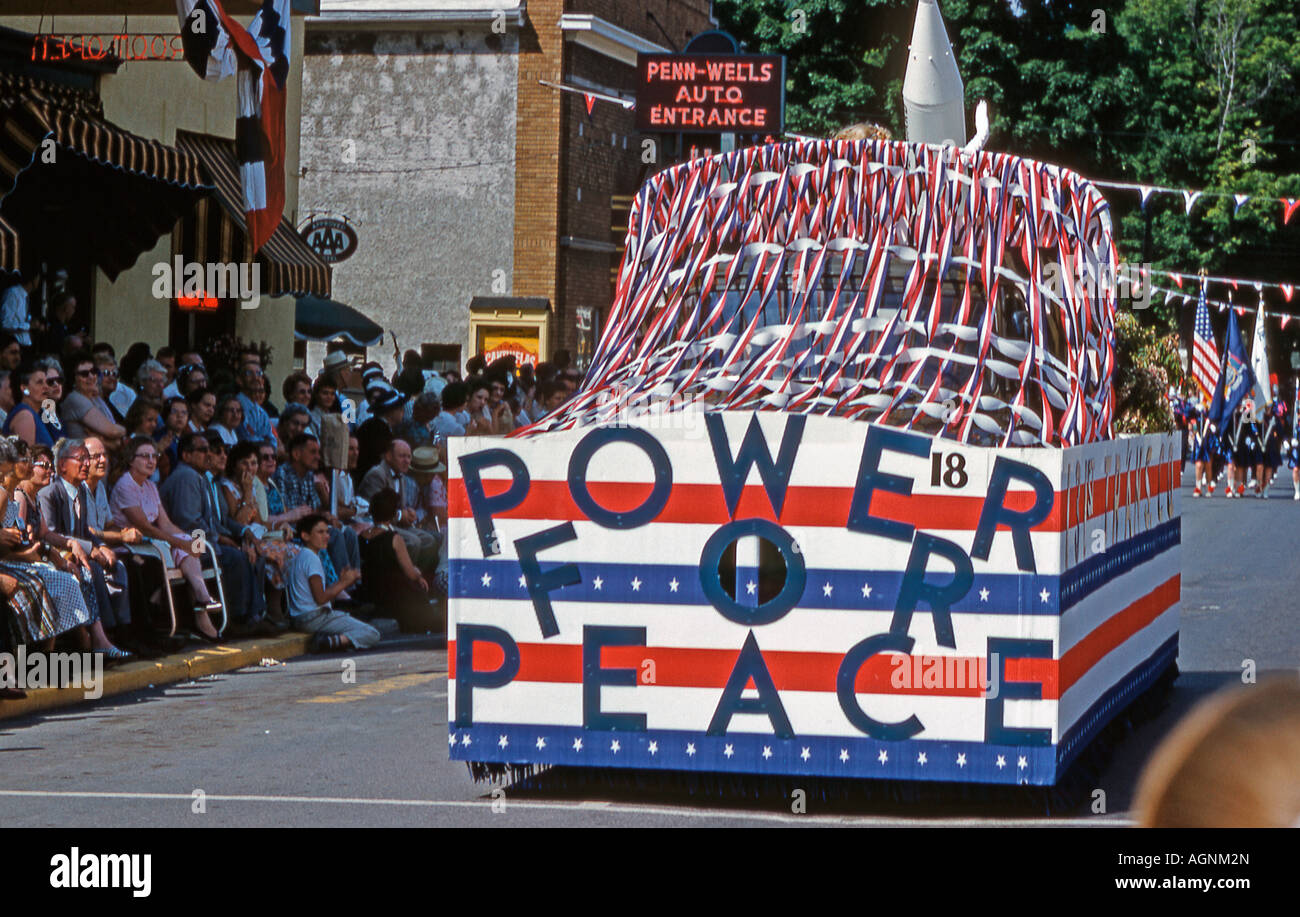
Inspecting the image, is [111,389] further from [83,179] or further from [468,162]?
[468,162]

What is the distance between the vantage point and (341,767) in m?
8.64

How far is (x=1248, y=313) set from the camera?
56406 millimetres

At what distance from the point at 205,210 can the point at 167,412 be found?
8.22m

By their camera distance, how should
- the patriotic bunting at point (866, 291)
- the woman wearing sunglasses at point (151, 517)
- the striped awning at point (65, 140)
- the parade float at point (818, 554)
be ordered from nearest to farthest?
the parade float at point (818, 554) < the patriotic bunting at point (866, 291) < the woman wearing sunglasses at point (151, 517) < the striped awning at point (65, 140)

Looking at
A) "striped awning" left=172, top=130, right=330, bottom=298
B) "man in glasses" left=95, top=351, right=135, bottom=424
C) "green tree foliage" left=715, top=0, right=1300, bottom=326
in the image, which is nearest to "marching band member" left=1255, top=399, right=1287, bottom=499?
"green tree foliage" left=715, top=0, right=1300, bottom=326

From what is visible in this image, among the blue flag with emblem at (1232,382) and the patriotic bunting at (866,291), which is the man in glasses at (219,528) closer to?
the patriotic bunting at (866,291)

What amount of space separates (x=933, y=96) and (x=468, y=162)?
2529cm

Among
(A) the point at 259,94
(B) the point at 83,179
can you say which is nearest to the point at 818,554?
(B) the point at 83,179

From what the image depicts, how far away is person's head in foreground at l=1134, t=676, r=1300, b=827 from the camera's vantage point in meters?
3.70

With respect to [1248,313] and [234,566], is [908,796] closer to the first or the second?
[234,566]

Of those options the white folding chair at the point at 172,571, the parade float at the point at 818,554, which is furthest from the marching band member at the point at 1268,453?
the parade float at the point at 818,554

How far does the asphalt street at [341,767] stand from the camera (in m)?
7.44

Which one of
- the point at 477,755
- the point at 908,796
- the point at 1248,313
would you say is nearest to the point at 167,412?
the point at 477,755

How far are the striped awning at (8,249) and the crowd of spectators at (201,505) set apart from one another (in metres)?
0.56
